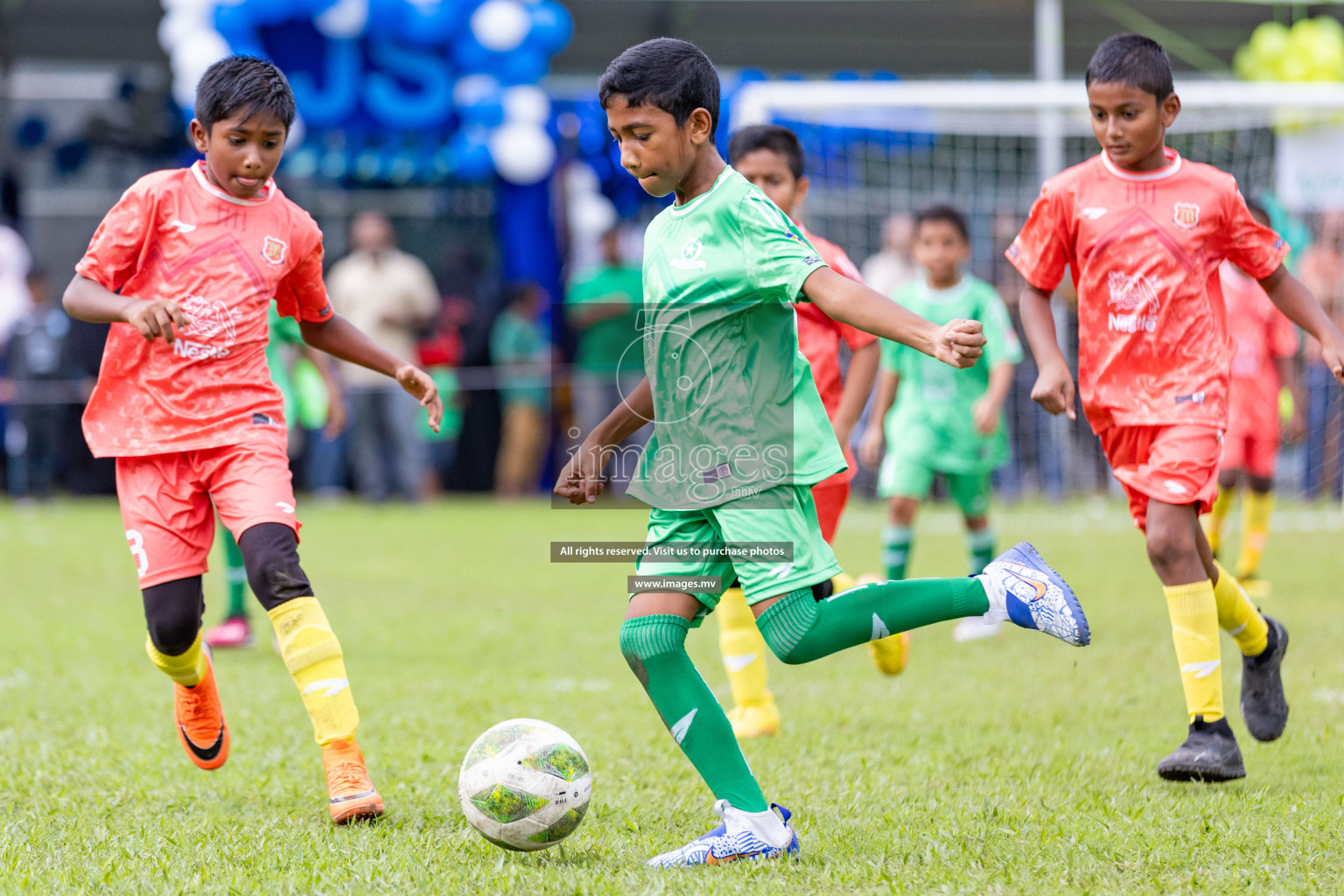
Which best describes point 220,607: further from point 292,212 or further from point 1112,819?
point 1112,819

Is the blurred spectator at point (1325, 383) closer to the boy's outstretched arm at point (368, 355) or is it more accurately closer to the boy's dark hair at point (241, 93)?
the boy's outstretched arm at point (368, 355)

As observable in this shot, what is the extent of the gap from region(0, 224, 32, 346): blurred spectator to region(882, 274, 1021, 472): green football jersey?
1027cm

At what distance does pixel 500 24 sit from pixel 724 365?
1098 centimetres

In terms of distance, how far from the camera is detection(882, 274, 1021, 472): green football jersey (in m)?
7.09

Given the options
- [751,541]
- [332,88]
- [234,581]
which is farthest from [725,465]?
[332,88]

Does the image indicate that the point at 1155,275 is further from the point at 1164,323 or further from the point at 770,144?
the point at 770,144

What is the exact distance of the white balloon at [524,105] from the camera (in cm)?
1388

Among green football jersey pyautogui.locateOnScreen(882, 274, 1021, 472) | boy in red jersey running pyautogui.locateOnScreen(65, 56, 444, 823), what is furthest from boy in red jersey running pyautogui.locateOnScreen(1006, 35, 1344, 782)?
green football jersey pyautogui.locateOnScreen(882, 274, 1021, 472)

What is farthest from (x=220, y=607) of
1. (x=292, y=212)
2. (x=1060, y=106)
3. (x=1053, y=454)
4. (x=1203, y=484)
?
(x=1053, y=454)

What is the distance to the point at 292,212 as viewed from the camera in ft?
13.9

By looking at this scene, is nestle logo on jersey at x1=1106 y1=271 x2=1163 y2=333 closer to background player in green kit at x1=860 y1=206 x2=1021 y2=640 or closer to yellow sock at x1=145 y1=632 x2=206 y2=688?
background player in green kit at x1=860 y1=206 x2=1021 y2=640

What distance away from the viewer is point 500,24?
539 inches

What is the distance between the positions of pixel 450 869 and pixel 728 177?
168 cm

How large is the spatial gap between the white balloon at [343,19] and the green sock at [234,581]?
7967mm
